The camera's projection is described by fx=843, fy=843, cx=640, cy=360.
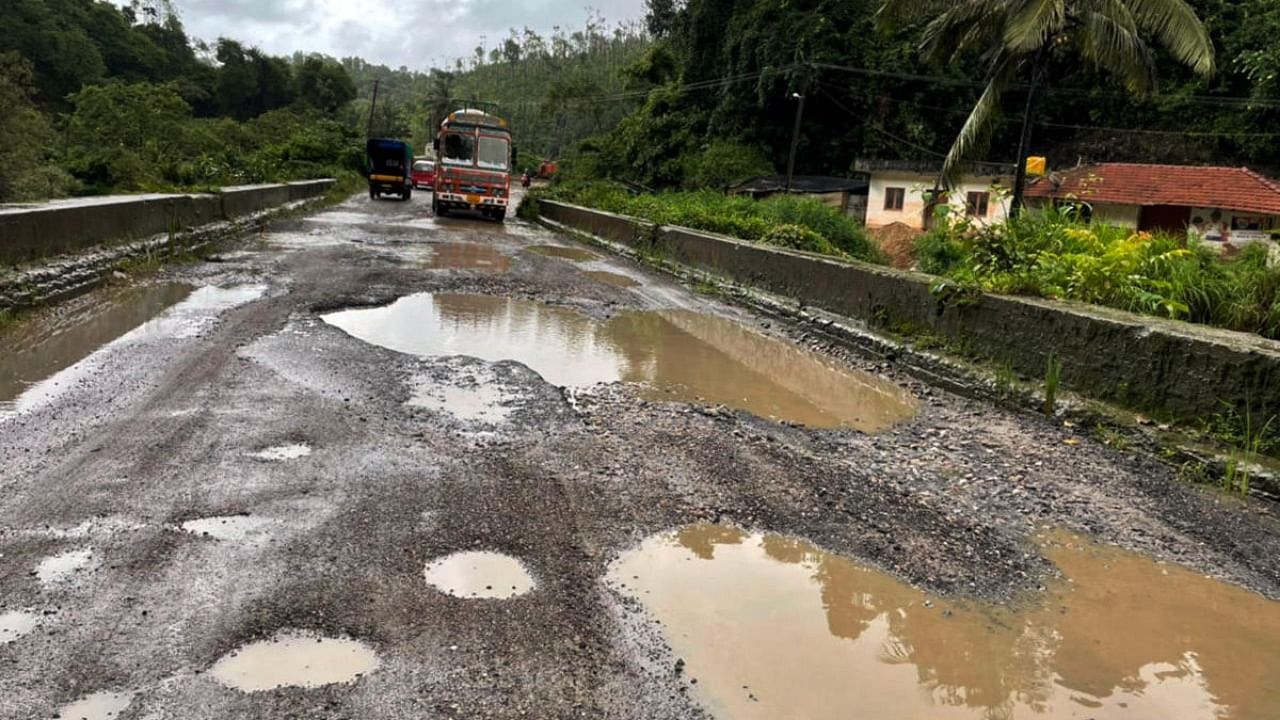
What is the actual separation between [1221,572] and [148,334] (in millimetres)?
7610

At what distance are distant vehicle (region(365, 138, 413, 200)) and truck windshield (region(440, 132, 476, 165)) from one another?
43.9ft

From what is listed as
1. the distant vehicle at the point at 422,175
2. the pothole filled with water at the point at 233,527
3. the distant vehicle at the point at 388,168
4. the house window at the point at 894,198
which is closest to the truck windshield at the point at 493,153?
the distant vehicle at the point at 388,168

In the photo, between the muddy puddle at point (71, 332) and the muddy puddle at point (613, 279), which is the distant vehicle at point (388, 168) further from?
the muddy puddle at point (71, 332)

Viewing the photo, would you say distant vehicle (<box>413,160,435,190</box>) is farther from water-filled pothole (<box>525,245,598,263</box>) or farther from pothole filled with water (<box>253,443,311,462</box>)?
pothole filled with water (<box>253,443,311,462</box>)

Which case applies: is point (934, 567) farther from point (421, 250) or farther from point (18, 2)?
point (18, 2)

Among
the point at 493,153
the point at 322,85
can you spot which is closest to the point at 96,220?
the point at 493,153

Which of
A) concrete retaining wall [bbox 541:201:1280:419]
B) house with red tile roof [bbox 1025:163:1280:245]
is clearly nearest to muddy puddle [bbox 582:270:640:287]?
concrete retaining wall [bbox 541:201:1280:419]

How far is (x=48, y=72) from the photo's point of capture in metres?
55.2

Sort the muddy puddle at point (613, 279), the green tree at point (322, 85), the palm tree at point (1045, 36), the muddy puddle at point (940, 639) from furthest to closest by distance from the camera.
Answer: the green tree at point (322, 85) → the palm tree at point (1045, 36) → the muddy puddle at point (613, 279) → the muddy puddle at point (940, 639)

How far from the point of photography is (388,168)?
37.2 metres

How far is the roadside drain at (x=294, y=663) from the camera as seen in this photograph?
98.2 inches

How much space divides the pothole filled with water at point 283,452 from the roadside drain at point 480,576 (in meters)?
1.42

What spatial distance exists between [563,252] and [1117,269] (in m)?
11.7

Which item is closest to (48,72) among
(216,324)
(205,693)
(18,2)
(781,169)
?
(18,2)
